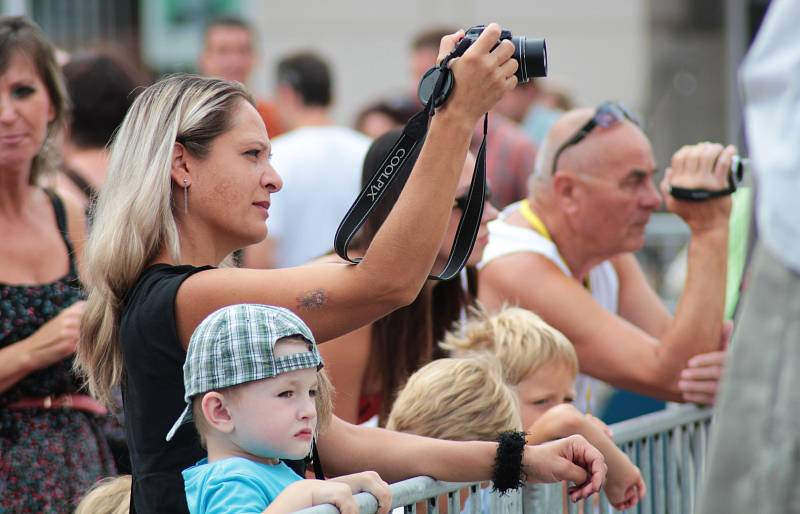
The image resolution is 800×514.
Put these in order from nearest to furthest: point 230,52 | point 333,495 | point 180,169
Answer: point 333,495 < point 180,169 < point 230,52

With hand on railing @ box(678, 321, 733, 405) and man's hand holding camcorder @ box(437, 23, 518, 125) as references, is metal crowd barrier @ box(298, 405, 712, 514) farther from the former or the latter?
man's hand holding camcorder @ box(437, 23, 518, 125)

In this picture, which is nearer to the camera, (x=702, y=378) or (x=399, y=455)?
(x=399, y=455)

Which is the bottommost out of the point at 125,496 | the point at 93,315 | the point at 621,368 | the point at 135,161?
the point at 621,368

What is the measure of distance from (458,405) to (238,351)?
3.11 feet

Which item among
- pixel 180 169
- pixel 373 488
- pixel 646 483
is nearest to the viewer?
pixel 373 488

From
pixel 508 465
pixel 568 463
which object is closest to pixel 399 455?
pixel 508 465

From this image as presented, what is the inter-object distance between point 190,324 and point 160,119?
0.47m

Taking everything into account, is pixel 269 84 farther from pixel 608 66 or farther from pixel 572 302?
pixel 572 302

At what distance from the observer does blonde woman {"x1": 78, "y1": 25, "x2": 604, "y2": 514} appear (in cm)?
247

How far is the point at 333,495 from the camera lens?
2.30 meters

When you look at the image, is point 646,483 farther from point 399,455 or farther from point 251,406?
point 251,406

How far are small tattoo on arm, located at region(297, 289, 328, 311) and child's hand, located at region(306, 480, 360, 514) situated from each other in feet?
1.25

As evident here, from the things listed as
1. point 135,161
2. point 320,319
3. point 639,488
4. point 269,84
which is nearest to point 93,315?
point 135,161

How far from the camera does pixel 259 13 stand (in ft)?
48.1
